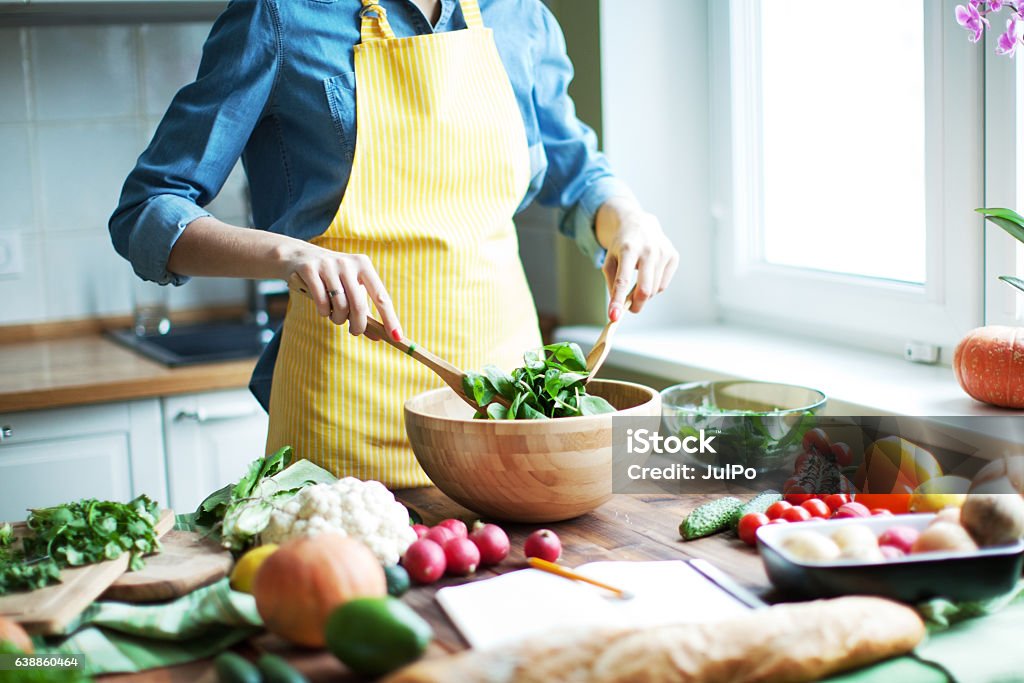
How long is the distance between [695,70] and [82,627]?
1.74 metres

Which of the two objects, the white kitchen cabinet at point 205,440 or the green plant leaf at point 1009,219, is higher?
the green plant leaf at point 1009,219

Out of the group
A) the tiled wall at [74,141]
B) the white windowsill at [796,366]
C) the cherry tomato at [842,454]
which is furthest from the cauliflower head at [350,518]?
the tiled wall at [74,141]

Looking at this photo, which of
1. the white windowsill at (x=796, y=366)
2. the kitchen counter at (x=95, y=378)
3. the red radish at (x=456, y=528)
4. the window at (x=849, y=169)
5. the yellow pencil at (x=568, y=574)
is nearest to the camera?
the yellow pencil at (x=568, y=574)

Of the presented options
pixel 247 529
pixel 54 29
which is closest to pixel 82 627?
pixel 247 529

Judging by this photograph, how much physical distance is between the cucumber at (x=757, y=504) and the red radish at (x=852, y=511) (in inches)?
3.5

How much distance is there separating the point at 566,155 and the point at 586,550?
74 centimetres

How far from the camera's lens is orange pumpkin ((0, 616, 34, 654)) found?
0.84 m

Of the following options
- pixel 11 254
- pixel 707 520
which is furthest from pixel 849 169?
pixel 11 254

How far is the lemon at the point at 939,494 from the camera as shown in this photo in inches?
43.2

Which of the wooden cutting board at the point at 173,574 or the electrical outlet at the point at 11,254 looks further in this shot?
the electrical outlet at the point at 11,254

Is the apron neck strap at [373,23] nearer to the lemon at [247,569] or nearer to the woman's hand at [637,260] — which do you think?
the woman's hand at [637,260]

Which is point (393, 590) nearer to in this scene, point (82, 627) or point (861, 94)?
point (82, 627)

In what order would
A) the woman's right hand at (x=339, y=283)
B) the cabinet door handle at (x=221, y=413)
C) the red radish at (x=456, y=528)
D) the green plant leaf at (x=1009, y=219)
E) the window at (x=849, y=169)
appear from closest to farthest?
the red radish at (x=456, y=528) → the woman's right hand at (x=339, y=283) → the green plant leaf at (x=1009, y=219) → the window at (x=849, y=169) → the cabinet door handle at (x=221, y=413)

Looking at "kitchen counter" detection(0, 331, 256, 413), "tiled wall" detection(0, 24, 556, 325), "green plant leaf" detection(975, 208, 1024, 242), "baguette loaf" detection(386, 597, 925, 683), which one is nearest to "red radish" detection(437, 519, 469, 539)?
"baguette loaf" detection(386, 597, 925, 683)
